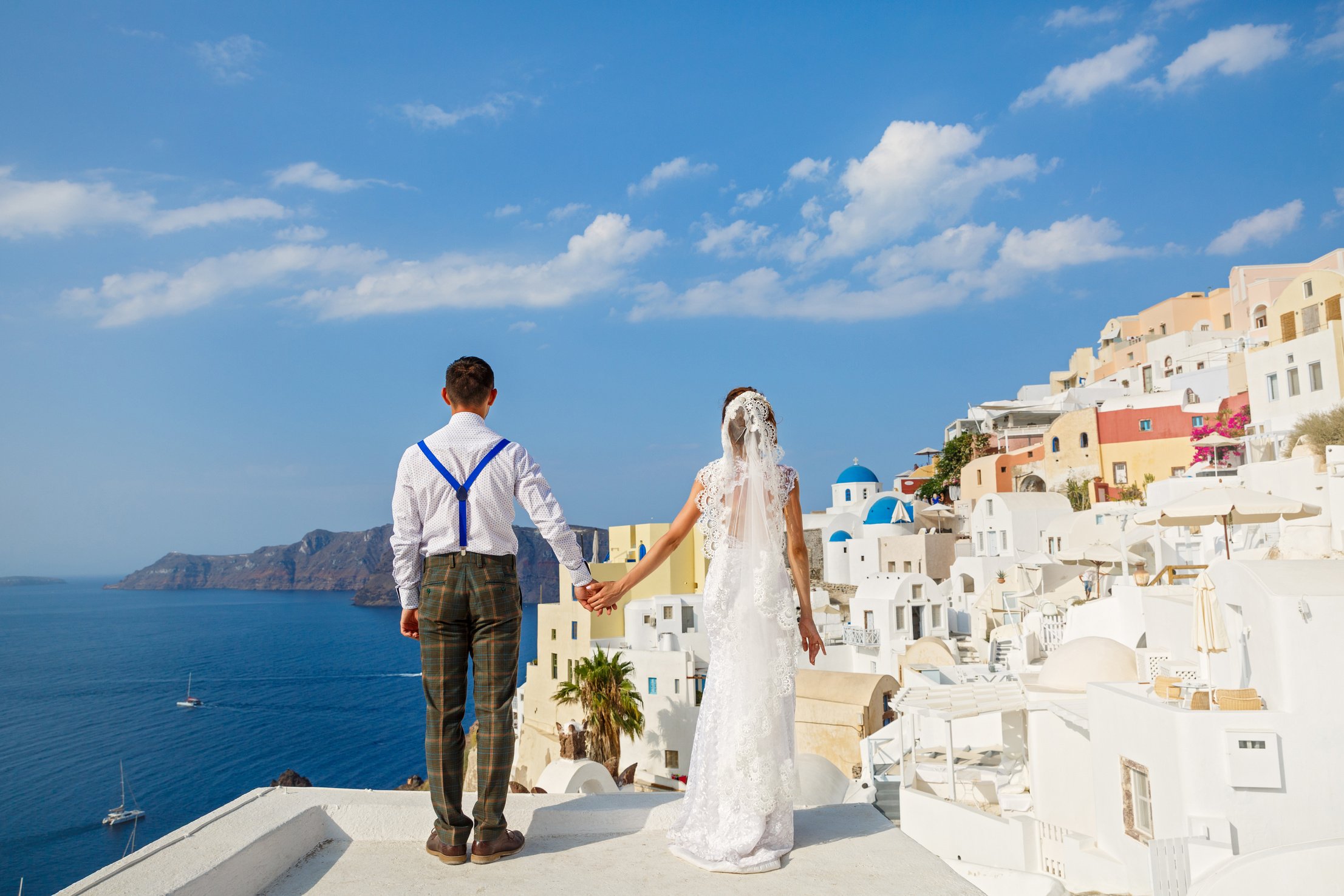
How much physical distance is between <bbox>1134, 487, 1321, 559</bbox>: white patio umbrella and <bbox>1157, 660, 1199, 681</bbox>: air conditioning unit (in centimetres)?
302

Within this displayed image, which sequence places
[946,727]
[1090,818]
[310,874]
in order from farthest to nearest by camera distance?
1. [946,727]
2. [1090,818]
3. [310,874]

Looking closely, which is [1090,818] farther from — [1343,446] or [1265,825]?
[1343,446]

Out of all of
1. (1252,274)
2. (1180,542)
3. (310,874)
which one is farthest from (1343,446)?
(1252,274)

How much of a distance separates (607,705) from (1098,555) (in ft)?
57.9

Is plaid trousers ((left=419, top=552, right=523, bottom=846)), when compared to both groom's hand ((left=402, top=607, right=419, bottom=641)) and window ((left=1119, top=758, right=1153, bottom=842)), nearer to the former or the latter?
groom's hand ((left=402, top=607, right=419, bottom=641))

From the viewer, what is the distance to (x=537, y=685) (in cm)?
3806

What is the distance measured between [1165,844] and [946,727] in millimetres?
5583

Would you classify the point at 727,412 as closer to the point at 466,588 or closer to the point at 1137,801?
the point at 466,588

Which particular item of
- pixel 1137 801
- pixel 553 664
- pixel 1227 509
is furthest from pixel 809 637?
pixel 553 664

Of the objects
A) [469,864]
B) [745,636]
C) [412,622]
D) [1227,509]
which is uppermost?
[1227,509]

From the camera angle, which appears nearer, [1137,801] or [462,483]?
[462,483]

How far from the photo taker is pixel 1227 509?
15766 millimetres

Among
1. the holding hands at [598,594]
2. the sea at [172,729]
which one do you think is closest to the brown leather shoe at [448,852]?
the holding hands at [598,594]

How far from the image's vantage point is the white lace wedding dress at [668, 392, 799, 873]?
409cm
